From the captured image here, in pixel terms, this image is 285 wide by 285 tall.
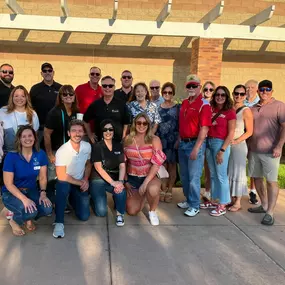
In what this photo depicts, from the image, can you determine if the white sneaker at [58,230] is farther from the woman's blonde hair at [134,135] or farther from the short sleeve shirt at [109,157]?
the woman's blonde hair at [134,135]

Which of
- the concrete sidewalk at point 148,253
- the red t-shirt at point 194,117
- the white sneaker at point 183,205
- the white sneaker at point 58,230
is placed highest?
the red t-shirt at point 194,117

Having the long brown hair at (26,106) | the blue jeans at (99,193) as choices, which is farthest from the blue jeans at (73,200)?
the long brown hair at (26,106)

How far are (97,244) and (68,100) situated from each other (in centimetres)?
186

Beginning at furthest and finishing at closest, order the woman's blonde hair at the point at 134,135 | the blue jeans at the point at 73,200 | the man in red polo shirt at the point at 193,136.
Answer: the woman's blonde hair at the point at 134,135 < the man in red polo shirt at the point at 193,136 < the blue jeans at the point at 73,200

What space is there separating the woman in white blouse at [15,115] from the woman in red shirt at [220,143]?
2441 millimetres

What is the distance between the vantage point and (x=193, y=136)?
4160 mm

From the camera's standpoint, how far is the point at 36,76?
9.87 metres

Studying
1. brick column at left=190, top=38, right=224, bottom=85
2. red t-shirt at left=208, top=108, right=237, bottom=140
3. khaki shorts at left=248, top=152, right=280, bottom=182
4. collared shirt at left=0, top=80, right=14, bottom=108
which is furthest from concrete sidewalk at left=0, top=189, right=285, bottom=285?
brick column at left=190, top=38, right=224, bottom=85

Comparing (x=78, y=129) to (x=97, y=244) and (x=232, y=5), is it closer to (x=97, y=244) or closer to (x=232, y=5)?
(x=97, y=244)

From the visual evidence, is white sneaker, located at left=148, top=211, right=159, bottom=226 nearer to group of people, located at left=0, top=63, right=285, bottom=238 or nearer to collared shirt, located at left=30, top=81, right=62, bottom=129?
group of people, located at left=0, top=63, right=285, bottom=238

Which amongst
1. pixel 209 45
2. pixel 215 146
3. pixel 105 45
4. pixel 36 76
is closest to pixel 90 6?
pixel 105 45

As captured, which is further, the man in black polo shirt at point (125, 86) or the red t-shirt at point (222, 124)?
the man in black polo shirt at point (125, 86)

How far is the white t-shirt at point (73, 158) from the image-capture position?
12.3 feet

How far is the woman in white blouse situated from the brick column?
6.39 metres
